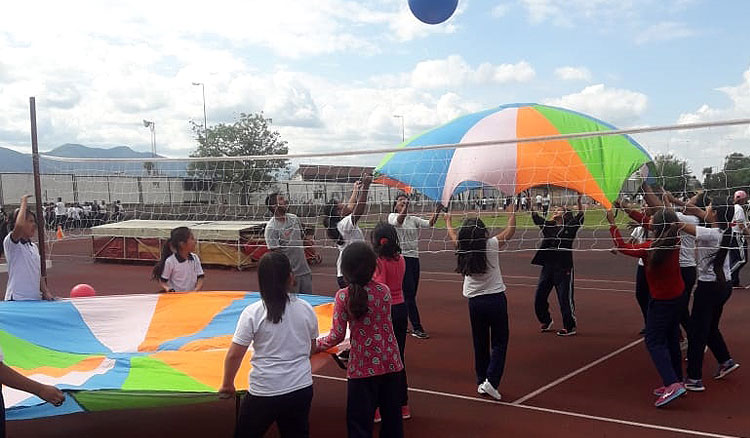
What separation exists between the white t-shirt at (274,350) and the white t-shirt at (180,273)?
9.93ft

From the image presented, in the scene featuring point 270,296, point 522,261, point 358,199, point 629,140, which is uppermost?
point 629,140

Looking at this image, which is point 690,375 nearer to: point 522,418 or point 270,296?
point 522,418

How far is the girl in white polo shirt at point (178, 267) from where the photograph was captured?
5984 millimetres

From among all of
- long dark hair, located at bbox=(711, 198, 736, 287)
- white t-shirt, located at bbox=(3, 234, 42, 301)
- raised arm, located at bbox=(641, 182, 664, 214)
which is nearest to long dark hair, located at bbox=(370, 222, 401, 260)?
raised arm, located at bbox=(641, 182, 664, 214)

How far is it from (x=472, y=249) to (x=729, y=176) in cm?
300

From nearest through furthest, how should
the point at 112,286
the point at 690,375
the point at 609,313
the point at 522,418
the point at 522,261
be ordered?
the point at 522,418 → the point at 690,375 → the point at 609,313 → the point at 112,286 → the point at 522,261

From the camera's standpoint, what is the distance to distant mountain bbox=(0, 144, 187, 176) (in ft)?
29.8

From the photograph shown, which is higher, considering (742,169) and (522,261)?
(742,169)

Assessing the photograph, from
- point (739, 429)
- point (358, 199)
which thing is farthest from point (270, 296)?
point (739, 429)

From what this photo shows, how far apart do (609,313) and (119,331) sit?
6737 mm

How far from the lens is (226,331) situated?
19.0ft

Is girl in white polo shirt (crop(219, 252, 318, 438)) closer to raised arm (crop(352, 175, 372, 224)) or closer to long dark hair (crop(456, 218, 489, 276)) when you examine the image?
Result: long dark hair (crop(456, 218, 489, 276))

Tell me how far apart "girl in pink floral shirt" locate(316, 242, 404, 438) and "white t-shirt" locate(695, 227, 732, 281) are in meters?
3.22

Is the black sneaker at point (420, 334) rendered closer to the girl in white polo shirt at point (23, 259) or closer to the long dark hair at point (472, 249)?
the long dark hair at point (472, 249)
